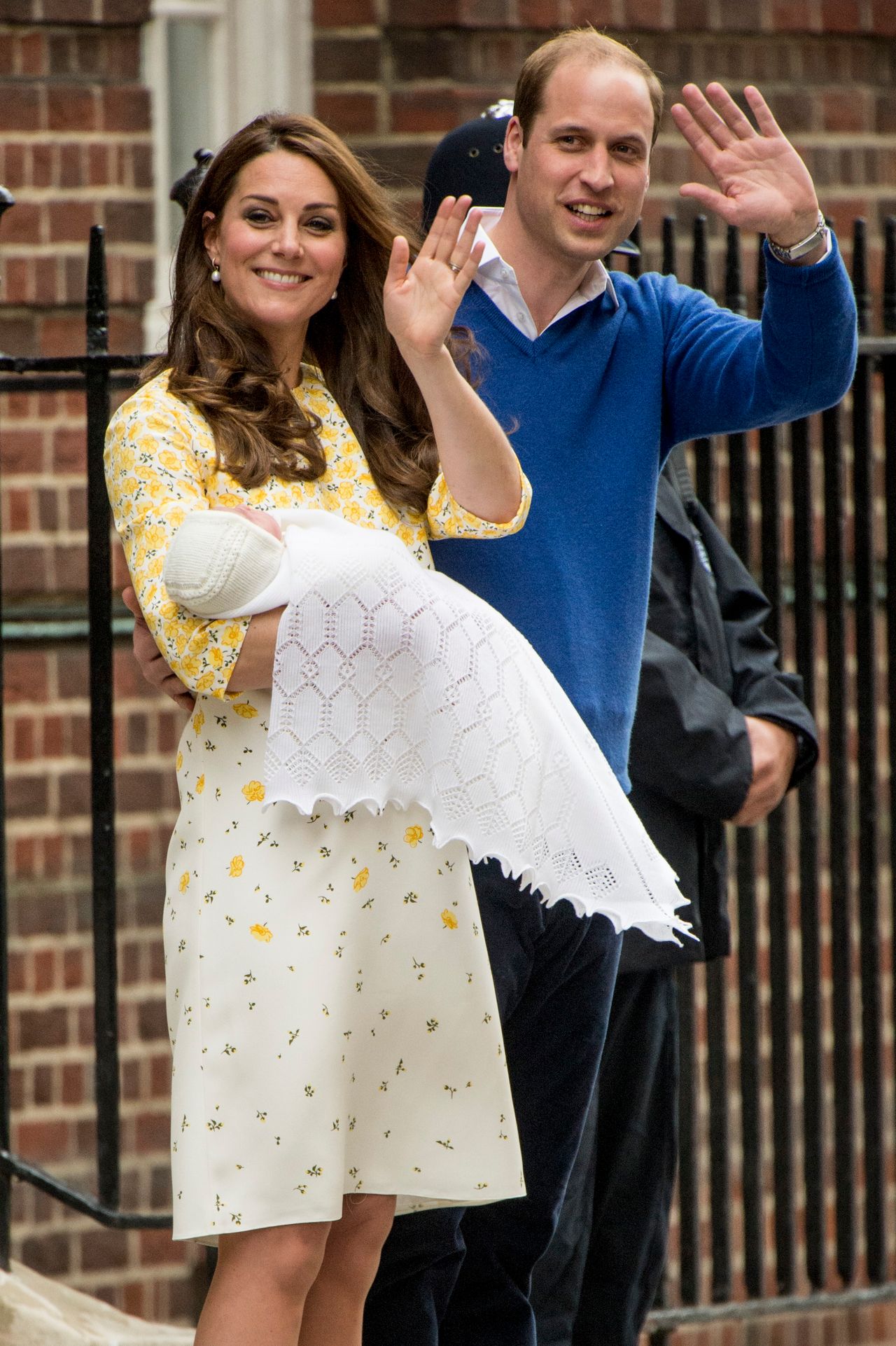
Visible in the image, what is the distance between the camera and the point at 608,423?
2.62m

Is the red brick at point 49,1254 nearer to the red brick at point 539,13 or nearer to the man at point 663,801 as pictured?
the man at point 663,801

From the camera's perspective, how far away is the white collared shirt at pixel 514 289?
262 cm

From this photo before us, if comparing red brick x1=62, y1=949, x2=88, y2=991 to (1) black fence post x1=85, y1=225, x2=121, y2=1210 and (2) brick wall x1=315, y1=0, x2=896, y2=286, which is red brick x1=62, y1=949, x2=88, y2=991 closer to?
(1) black fence post x1=85, y1=225, x2=121, y2=1210

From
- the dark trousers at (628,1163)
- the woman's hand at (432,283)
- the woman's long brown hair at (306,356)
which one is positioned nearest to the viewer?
the woman's hand at (432,283)

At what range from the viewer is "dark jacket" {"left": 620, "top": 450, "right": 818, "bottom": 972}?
2977 mm

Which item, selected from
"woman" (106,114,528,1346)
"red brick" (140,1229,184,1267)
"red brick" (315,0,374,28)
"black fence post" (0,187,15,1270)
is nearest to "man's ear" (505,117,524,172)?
"woman" (106,114,528,1346)

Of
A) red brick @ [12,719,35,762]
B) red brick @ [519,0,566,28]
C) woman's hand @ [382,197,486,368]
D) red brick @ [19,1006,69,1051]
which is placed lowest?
red brick @ [19,1006,69,1051]

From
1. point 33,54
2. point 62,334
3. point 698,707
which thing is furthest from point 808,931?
point 33,54

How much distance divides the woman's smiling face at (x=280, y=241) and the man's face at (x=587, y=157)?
1.03 ft

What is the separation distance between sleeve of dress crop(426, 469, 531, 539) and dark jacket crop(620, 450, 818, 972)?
0.64 meters

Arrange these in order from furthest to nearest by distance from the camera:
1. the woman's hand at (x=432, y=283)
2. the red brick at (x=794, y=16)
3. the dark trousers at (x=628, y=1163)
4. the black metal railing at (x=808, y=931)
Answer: the red brick at (x=794, y=16) → the black metal railing at (x=808, y=931) → the dark trousers at (x=628, y=1163) → the woman's hand at (x=432, y=283)

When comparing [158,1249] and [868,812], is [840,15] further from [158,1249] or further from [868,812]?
[158,1249]

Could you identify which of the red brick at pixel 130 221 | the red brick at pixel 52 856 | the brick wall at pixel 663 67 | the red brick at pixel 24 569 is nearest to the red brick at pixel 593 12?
the brick wall at pixel 663 67

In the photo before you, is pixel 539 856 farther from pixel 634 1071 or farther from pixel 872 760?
pixel 872 760
